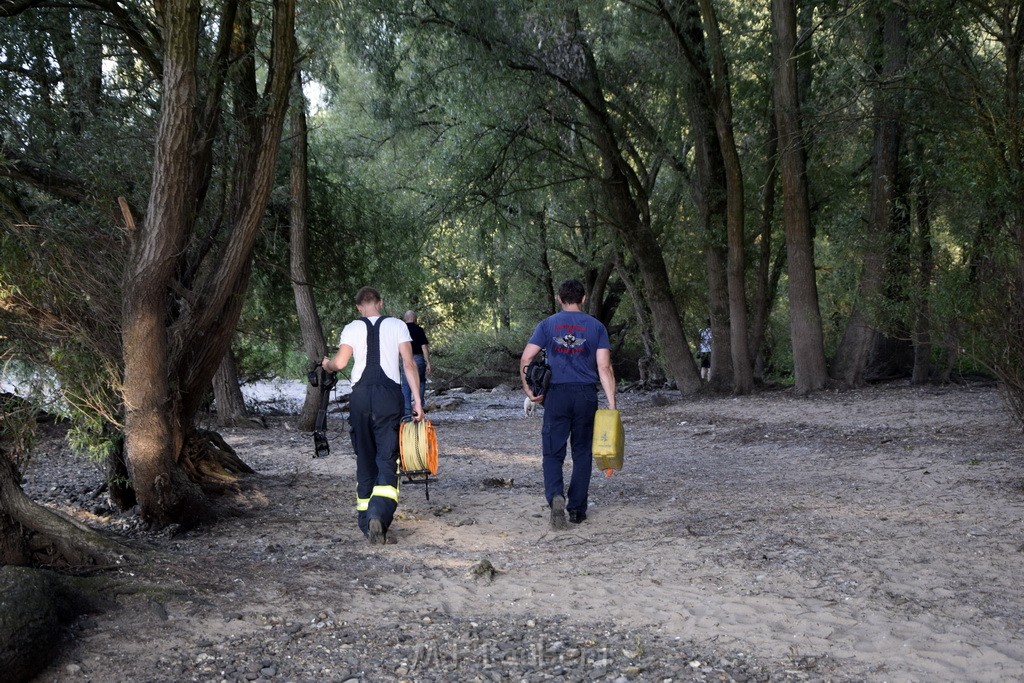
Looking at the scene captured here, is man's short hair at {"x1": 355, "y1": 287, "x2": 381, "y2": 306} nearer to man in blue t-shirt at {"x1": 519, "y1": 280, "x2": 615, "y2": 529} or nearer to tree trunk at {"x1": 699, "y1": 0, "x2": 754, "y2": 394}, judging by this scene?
man in blue t-shirt at {"x1": 519, "y1": 280, "x2": 615, "y2": 529}

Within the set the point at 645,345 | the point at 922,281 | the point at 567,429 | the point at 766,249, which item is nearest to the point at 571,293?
the point at 567,429

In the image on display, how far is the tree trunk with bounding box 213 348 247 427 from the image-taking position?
16.6 m

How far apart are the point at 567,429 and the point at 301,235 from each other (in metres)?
7.75

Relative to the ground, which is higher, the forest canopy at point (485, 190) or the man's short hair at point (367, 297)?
the forest canopy at point (485, 190)

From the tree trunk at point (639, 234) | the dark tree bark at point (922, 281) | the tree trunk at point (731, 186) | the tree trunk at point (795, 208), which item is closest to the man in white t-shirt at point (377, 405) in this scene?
the dark tree bark at point (922, 281)

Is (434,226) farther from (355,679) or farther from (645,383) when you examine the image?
(355,679)

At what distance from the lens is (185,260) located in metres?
9.03

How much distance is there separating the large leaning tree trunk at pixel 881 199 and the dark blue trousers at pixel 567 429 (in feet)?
31.9

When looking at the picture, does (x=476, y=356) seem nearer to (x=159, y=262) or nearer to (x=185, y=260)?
(x=185, y=260)

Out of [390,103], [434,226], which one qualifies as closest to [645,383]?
[434,226]

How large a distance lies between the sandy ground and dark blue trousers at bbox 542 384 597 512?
1.47 ft

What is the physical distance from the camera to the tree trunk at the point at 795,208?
1672 cm

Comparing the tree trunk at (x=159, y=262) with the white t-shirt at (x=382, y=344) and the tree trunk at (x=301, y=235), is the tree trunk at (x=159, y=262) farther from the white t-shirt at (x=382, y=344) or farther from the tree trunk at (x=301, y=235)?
the tree trunk at (x=301, y=235)

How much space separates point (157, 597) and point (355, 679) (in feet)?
5.03
